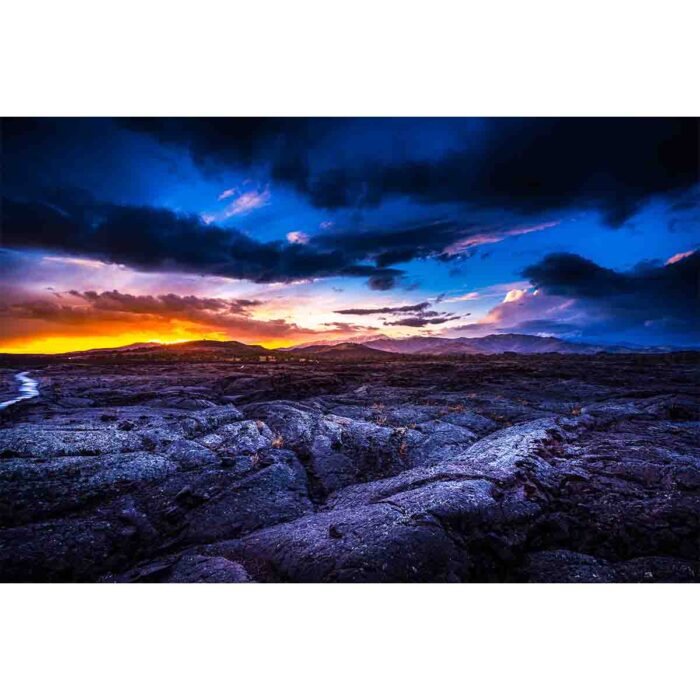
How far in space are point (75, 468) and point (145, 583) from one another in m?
3.01

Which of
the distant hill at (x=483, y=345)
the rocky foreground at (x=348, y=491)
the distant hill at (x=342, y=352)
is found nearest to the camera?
the rocky foreground at (x=348, y=491)

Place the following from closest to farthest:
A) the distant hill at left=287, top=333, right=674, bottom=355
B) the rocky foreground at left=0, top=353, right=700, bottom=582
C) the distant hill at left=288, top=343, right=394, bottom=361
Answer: the rocky foreground at left=0, top=353, right=700, bottom=582, the distant hill at left=287, top=333, right=674, bottom=355, the distant hill at left=288, top=343, right=394, bottom=361

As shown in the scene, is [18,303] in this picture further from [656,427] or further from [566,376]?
[566,376]

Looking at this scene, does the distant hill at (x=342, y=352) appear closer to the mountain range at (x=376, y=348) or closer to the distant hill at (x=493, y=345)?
the mountain range at (x=376, y=348)

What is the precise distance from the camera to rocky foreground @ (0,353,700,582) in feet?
17.0

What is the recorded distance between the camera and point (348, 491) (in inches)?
291

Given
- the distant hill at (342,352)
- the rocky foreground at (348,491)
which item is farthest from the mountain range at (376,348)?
the rocky foreground at (348,491)

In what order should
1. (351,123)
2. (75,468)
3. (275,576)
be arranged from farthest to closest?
(351,123), (75,468), (275,576)

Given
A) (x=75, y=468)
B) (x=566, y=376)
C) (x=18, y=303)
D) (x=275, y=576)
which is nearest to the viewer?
(x=275, y=576)

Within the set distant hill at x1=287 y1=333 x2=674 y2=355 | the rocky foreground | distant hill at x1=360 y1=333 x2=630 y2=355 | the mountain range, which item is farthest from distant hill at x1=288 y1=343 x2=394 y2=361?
the rocky foreground

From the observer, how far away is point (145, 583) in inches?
207

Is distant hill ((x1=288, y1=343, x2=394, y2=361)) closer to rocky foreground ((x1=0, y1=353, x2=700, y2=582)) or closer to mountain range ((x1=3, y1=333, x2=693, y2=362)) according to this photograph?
mountain range ((x1=3, y1=333, x2=693, y2=362))

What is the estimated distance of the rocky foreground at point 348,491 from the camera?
517 cm

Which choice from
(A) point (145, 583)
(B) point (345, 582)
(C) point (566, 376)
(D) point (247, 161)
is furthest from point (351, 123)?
(C) point (566, 376)
